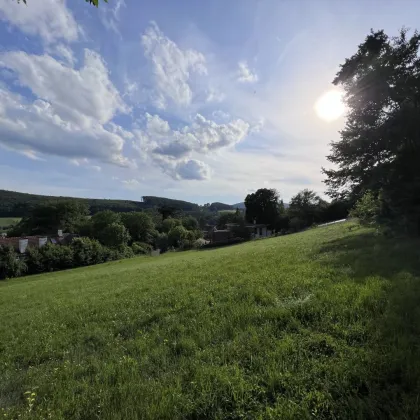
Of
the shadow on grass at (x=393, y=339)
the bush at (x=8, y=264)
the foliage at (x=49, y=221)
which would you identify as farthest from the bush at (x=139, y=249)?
the shadow on grass at (x=393, y=339)

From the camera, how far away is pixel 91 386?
4.15m

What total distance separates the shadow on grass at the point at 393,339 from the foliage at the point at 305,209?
2581 inches

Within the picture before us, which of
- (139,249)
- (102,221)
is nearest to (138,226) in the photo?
(139,249)

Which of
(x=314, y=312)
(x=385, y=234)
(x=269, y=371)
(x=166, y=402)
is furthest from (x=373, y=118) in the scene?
(x=166, y=402)

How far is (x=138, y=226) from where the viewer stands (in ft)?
293

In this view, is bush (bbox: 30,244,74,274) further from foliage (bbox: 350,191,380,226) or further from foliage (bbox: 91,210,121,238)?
foliage (bbox: 350,191,380,226)

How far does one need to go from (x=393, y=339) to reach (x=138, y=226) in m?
88.7

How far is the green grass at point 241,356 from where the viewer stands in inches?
129

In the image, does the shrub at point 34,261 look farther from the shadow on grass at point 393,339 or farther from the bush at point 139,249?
the shadow on grass at point 393,339

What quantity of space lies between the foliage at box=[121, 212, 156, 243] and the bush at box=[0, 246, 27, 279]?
45.0 metres

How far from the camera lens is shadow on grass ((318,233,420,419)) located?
297 cm

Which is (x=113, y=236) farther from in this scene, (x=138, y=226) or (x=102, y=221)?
(x=138, y=226)

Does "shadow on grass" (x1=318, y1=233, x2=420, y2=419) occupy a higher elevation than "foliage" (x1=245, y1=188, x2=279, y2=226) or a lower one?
lower

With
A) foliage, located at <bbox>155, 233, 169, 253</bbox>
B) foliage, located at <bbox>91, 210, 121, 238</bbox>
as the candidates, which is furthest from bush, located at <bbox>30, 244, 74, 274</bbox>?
foliage, located at <bbox>155, 233, 169, 253</bbox>
